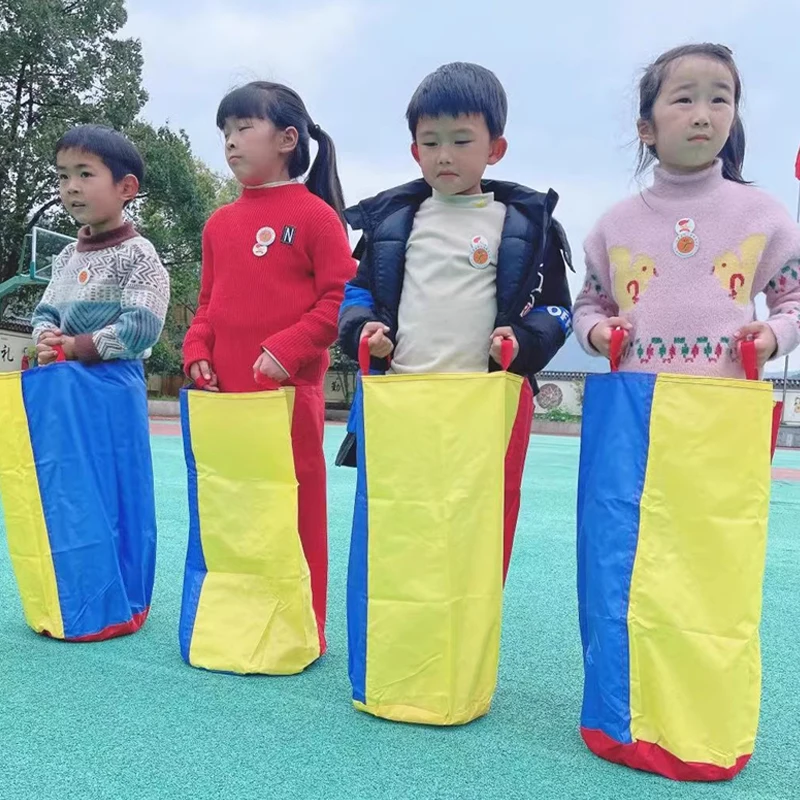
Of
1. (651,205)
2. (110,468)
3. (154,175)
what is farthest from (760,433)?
(154,175)

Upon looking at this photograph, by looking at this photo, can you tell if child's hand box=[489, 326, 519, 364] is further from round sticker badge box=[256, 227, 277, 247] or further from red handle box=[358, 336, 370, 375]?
round sticker badge box=[256, 227, 277, 247]

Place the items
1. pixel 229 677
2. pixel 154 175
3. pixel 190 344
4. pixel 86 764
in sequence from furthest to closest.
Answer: pixel 154 175, pixel 190 344, pixel 229 677, pixel 86 764

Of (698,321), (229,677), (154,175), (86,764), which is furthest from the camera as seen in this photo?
(154,175)

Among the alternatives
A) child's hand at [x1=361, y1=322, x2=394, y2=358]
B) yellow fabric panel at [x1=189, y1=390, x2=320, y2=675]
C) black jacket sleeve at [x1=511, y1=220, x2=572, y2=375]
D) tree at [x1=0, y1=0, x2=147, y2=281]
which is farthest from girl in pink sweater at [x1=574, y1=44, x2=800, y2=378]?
tree at [x1=0, y1=0, x2=147, y2=281]

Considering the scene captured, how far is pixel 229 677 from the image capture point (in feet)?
6.13

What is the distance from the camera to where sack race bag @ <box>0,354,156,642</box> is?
2111 millimetres

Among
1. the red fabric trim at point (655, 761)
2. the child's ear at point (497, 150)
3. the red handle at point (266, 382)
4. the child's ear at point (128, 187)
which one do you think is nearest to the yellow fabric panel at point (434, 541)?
the red fabric trim at point (655, 761)

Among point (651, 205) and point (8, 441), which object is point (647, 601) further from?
point (8, 441)

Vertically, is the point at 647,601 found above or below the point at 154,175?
below

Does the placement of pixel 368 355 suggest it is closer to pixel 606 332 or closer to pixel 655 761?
pixel 606 332

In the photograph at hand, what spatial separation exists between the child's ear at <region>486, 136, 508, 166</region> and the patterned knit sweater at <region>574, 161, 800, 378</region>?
1.03 ft

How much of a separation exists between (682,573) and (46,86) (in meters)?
16.5

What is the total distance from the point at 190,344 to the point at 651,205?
3.79ft

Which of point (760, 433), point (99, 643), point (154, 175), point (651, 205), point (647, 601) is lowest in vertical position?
point (99, 643)
